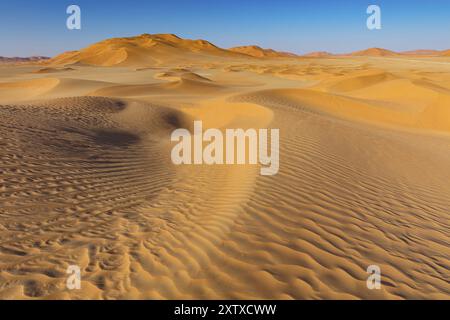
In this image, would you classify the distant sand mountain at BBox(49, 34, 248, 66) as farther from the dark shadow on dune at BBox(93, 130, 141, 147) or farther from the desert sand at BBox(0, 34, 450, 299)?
the desert sand at BBox(0, 34, 450, 299)

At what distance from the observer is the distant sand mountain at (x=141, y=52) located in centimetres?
6988

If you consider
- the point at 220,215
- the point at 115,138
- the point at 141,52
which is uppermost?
the point at 141,52

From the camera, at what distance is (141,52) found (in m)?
74.5

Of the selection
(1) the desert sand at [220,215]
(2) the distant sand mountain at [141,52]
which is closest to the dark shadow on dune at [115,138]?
(1) the desert sand at [220,215]

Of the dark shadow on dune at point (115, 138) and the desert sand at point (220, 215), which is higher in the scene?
the dark shadow on dune at point (115, 138)

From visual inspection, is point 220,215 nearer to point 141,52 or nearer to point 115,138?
point 115,138

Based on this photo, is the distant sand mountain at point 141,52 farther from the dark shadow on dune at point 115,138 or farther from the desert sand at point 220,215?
the desert sand at point 220,215

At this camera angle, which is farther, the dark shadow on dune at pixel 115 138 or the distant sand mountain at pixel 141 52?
the distant sand mountain at pixel 141 52

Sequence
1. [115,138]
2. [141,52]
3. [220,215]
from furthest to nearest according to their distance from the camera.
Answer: [141,52] → [115,138] → [220,215]

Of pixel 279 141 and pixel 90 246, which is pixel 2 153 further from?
pixel 279 141

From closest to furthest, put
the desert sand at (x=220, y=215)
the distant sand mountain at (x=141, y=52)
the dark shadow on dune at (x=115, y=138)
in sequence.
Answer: the desert sand at (x=220, y=215), the dark shadow on dune at (x=115, y=138), the distant sand mountain at (x=141, y=52)

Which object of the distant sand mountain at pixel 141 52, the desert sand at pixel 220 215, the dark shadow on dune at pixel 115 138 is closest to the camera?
the desert sand at pixel 220 215

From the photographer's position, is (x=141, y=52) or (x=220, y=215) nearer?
(x=220, y=215)

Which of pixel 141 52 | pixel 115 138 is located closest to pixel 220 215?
pixel 115 138
